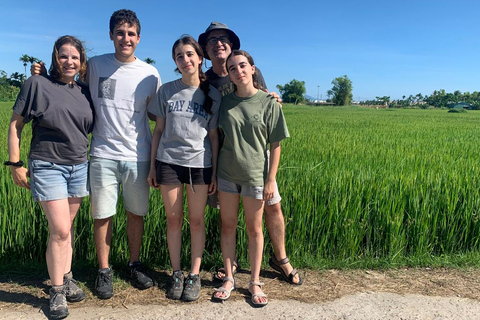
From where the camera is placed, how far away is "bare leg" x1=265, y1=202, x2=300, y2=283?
265cm

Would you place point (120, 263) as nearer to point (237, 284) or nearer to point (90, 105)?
point (237, 284)

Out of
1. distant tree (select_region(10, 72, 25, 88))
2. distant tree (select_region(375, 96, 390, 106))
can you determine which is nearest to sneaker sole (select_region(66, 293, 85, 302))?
distant tree (select_region(10, 72, 25, 88))

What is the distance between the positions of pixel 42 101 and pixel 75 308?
1.33 m

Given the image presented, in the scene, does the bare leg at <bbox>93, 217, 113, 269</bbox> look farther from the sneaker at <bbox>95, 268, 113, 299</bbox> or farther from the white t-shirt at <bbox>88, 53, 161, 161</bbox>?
the white t-shirt at <bbox>88, 53, 161, 161</bbox>

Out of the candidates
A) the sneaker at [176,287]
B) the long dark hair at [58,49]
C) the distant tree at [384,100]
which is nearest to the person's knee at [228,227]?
the sneaker at [176,287]

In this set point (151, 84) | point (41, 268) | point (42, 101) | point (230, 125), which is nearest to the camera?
point (42, 101)

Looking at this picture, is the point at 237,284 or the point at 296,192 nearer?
the point at 237,284

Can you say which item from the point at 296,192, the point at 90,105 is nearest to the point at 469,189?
the point at 296,192

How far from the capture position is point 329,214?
123 inches

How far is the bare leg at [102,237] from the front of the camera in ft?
8.35

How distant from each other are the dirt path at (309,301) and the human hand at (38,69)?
4.92 feet

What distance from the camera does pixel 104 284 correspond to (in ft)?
8.14

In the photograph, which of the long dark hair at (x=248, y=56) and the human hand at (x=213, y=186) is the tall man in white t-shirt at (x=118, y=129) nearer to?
the human hand at (x=213, y=186)

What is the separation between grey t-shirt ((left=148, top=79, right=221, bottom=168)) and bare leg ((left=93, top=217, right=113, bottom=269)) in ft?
2.09
